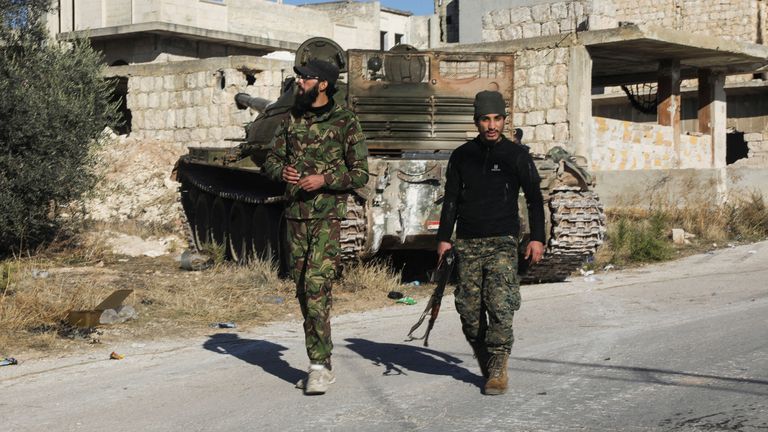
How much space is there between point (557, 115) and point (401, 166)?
362 inches

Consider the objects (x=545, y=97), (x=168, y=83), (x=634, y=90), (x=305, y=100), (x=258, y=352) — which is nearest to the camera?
(x=305, y=100)

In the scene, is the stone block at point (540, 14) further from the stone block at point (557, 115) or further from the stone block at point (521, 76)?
the stone block at point (557, 115)

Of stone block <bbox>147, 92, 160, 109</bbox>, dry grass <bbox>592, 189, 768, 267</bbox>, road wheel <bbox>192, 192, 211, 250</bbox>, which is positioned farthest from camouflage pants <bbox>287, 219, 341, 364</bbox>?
stone block <bbox>147, 92, 160, 109</bbox>

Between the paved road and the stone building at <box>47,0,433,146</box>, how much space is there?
7.15 meters

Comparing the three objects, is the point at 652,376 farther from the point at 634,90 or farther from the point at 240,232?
the point at 634,90

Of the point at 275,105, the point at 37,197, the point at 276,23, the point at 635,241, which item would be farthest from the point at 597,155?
the point at 276,23

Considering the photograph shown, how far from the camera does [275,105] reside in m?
14.0

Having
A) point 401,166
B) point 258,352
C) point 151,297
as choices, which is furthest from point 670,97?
point 258,352

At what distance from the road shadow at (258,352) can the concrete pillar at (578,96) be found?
12018mm

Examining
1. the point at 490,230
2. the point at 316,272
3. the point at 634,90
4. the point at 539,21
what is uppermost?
the point at 539,21

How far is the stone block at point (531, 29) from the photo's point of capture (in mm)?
28188

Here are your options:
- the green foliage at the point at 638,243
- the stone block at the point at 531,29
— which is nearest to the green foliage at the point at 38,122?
the green foliage at the point at 638,243

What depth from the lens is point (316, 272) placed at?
636 centimetres

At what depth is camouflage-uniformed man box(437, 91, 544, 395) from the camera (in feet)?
20.5
